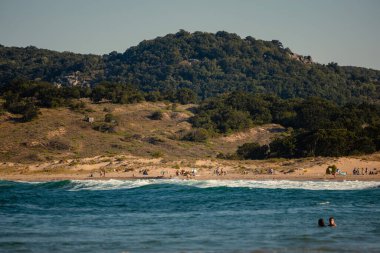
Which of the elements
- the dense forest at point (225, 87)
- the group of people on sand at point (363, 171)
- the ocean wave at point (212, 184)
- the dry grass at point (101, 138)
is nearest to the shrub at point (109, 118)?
the dry grass at point (101, 138)

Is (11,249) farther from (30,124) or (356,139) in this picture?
(30,124)

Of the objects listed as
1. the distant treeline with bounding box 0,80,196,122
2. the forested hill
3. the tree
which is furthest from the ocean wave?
the forested hill

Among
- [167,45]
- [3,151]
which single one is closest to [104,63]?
[167,45]

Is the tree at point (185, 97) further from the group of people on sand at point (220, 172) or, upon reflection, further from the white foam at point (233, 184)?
the white foam at point (233, 184)

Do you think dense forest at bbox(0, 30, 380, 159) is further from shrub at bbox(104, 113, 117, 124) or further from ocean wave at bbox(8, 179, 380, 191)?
ocean wave at bbox(8, 179, 380, 191)

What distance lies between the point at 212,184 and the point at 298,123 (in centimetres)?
4200

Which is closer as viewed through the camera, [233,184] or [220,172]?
[233,184]

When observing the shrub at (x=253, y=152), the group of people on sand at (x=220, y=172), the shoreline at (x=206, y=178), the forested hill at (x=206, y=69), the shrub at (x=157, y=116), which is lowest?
the shoreline at (x=206, y=178)

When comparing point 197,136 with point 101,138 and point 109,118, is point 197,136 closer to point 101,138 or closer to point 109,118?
point 109,118

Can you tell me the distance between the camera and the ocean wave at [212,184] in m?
44.6

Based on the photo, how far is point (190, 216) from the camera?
32.3m

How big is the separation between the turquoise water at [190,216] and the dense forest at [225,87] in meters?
20.6

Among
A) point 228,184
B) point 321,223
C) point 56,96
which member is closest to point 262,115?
point 56,96

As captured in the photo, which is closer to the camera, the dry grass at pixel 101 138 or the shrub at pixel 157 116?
the dry grass at pixel 101 138
